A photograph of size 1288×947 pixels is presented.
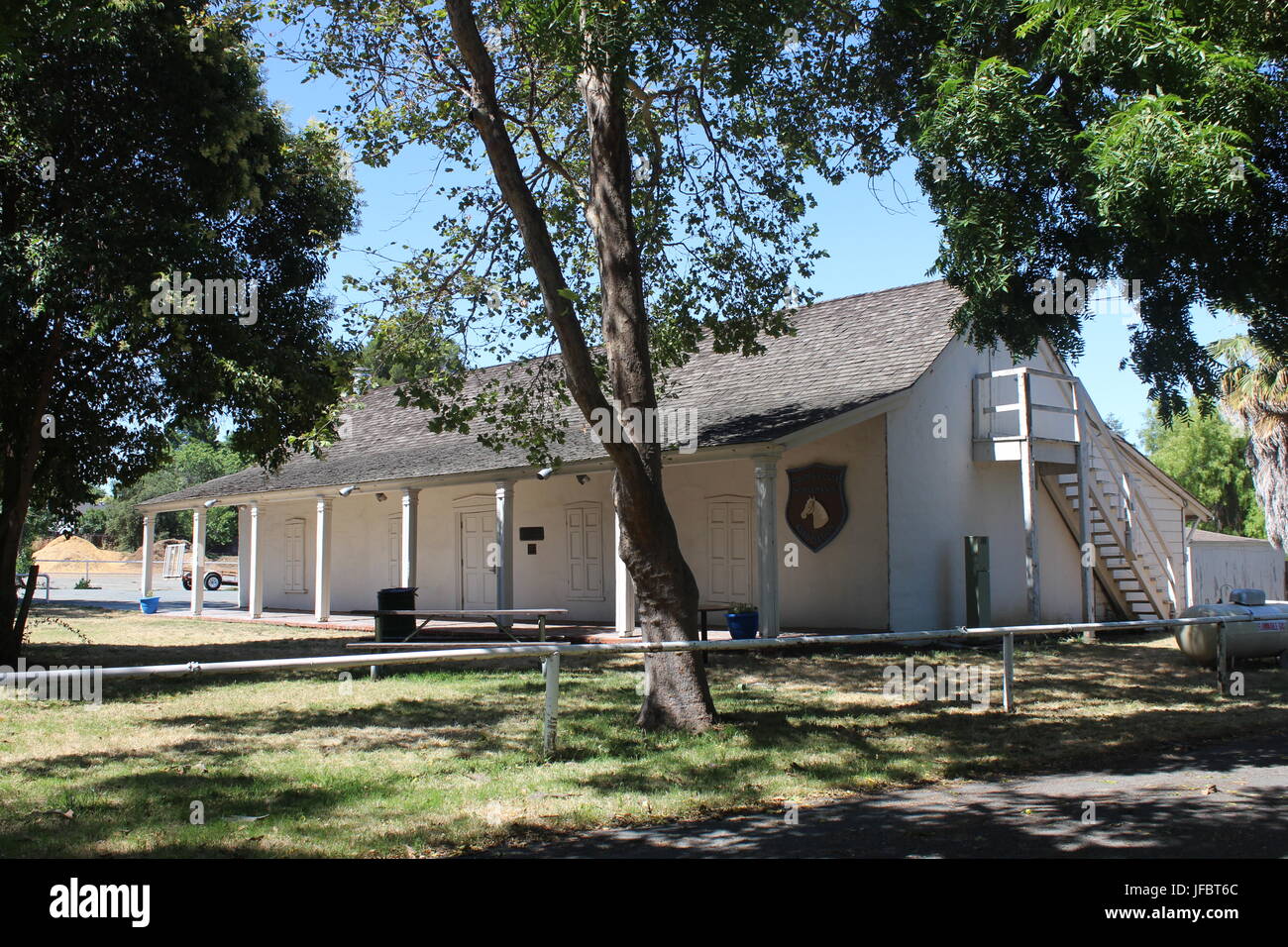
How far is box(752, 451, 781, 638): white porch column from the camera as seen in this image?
45.4 feet

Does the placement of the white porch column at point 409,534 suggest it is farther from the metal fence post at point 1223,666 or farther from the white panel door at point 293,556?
the metal fence post at point 1223,666

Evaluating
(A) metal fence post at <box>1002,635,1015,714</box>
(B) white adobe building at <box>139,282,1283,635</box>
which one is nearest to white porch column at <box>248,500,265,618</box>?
(B) white adobe building at <box>139,282,1283,635</box>

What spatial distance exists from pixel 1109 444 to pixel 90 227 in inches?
636

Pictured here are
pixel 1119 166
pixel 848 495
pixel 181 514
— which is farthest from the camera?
pixel 181 514

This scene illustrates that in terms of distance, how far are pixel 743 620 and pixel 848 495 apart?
3977 mm

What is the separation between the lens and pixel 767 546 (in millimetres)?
14055

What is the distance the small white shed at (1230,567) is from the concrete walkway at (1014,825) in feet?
57.4

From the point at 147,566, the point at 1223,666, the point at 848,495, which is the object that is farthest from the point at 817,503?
the point at 147,566

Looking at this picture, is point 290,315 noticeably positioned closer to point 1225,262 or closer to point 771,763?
point 771,763

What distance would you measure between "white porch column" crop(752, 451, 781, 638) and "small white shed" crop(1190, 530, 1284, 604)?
510 inches

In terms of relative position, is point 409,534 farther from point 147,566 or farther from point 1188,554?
point 1188,554

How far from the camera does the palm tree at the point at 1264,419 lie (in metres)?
24.2

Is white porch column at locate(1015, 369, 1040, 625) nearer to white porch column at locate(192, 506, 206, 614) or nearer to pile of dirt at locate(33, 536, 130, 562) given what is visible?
white porch column at locate(192, 506, 206, 614)

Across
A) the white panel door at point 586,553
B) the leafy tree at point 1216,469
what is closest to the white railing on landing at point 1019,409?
the white panel door at point 586,553
